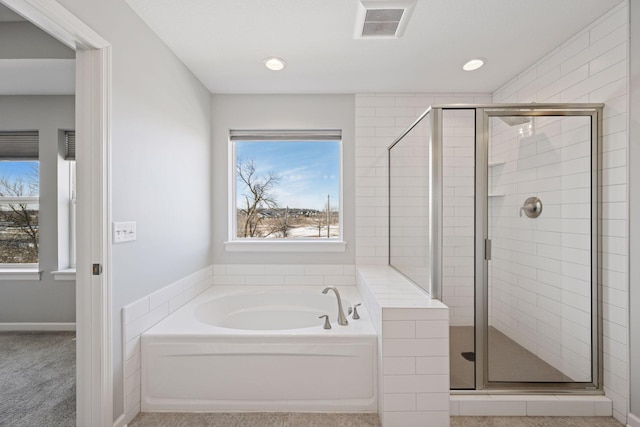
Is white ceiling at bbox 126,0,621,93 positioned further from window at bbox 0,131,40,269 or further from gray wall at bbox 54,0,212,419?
window at bbox 0,131,40,269

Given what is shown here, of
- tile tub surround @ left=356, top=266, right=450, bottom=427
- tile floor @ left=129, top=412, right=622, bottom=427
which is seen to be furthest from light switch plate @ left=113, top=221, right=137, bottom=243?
tile tub surround @ left=356, top=266, right=450, bottom=427

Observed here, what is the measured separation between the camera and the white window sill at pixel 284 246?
292cm

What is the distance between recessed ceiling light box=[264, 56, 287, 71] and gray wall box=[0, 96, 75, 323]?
2.15m

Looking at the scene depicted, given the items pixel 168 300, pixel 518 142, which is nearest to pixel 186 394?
pixel 168 300

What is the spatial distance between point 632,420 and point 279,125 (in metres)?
3.21

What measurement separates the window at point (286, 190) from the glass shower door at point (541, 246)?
1.53 metres

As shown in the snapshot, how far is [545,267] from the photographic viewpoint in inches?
74.0

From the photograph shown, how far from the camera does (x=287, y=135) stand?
9.73 feet

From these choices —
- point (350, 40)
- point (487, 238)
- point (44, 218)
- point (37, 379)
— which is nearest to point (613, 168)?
point (487, 238)

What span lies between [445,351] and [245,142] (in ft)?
8.37

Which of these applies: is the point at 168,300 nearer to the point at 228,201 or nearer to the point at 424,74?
the point at 228,201

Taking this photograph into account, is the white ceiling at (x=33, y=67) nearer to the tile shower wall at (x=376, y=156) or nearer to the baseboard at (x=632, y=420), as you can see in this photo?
the tile shower wall at (x=376, y=156)

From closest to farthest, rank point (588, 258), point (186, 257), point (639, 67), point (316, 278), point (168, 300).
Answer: point (639, 67) → point (588, 258) → point (168, 300) → point (186, 257) → point (316, 278)

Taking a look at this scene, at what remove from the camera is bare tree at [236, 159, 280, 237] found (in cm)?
306
